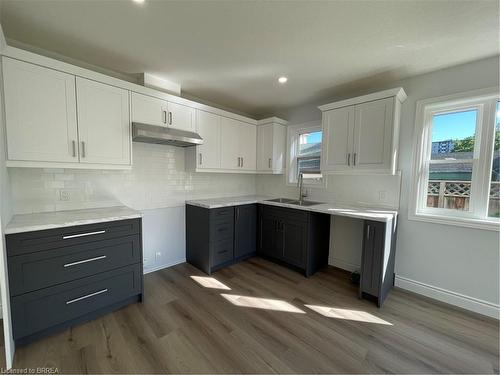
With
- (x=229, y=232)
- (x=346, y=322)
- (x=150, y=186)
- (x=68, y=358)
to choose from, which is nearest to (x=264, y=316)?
(x=346, y=322)

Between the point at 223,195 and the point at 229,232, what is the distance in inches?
33.8

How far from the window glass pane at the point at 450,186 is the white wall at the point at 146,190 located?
285 cm

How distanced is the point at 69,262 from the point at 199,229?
56.8 inches

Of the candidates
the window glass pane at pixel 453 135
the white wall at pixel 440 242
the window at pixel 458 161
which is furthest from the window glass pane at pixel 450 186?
the white wall at pixel 440 242

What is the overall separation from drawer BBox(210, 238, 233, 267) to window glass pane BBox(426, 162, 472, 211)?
2.57 m

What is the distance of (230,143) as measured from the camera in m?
3.32

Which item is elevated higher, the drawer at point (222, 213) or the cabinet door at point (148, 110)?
the cabinet door at point (148, 110)

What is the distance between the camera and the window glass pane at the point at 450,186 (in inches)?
88.7

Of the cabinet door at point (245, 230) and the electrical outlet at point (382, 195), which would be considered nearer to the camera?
the electrical outlet at point (382, 195)

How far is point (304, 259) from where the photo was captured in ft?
9.29

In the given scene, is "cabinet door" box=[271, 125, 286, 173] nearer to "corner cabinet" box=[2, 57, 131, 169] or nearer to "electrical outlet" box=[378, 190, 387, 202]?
"electrical outlet" box=[378, 190, 387, 202]

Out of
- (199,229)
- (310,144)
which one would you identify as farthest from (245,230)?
(310,144)

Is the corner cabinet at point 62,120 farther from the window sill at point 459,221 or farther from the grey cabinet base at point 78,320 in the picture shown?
the window sill at point 459,221

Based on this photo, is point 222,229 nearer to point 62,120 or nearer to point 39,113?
point 62,120
